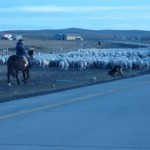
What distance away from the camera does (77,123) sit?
523 inches

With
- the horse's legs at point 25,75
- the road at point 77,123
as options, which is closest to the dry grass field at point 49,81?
the horse's legs at point 25,75

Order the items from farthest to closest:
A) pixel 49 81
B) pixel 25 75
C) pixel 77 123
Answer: pixel 49 81 < pixel 25 75 < pixel 77 123

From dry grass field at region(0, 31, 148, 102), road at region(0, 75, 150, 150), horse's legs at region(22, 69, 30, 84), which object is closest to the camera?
road at region(0, 75, 150, 150)

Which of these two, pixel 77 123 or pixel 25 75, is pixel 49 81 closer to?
pixel 25 75

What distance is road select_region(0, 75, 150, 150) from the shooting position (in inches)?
428

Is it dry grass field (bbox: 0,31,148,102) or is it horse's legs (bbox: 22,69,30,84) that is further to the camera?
horse's legs (bbox: 22,69,30,84)

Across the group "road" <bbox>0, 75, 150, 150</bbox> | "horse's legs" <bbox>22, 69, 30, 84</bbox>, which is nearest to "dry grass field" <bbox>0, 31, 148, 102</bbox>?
"horse's legs" <bbox>22, 69, 30, 84</bbox>

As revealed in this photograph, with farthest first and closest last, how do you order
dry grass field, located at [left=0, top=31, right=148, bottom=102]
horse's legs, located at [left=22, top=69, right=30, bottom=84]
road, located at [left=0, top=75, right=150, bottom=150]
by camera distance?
horse's legs, located at [left=22, top=69, right=30, bottom=84]
dry grass field, located at [left=0, top=31, right=148, bottom=102]
road, located at [left=0, top=75, right=150, bottom=150]

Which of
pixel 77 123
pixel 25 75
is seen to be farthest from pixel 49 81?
pixel 77 123

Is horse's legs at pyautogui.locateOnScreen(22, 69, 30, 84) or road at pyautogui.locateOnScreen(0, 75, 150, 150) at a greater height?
road at pyautogui.locateOnScreen(0, 75, 150, 150)

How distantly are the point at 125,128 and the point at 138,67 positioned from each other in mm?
35478

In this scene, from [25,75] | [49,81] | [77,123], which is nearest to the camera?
[77,123]

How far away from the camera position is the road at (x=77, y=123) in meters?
10.9

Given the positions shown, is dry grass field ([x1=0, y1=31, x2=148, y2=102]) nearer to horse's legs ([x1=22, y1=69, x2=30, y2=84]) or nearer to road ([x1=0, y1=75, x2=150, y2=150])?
horse's legs ([x1=22, y1=69, x2=30, y2=84])
